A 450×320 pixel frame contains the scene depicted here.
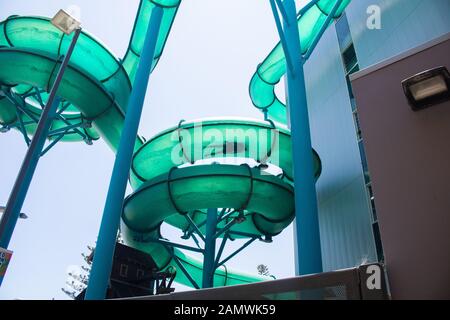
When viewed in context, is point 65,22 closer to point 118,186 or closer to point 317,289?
point 118,186

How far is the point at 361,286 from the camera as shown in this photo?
2.27m

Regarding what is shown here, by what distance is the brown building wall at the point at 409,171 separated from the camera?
248cm

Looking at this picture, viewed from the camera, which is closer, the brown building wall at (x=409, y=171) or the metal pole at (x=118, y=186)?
the brown building wall at (x=409, y=171)

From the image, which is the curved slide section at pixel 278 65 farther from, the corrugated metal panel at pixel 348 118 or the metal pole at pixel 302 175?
the metal pole at pixel 302 175

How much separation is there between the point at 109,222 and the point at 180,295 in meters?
4.99

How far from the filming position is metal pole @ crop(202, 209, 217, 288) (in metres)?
11.3

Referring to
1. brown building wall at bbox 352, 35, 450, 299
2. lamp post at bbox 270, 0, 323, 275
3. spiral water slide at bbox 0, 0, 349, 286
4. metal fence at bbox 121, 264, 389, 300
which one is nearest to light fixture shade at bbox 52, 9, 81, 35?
spiral water slide at bbox 0, 0, 349, 286

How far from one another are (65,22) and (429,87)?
7.00 metres

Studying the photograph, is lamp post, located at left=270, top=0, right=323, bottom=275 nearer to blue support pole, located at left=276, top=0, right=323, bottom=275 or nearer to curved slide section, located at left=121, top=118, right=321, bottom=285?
blue support pole, located at left=276, top=0, right=323, bottom=275

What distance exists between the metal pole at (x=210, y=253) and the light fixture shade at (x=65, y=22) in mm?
6872

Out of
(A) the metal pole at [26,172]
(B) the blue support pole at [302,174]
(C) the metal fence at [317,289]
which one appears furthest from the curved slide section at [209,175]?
(C) the metal fence at [317,289]

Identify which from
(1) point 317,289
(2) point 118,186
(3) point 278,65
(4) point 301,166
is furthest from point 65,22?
(3) point 278,65

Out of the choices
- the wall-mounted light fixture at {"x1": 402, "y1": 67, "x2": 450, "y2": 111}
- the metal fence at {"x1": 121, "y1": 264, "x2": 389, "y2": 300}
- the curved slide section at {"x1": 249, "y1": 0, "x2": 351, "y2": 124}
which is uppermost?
the curved slide section at {"x1": 249, "y1": 0, "x2": 351, "y2": 124}
